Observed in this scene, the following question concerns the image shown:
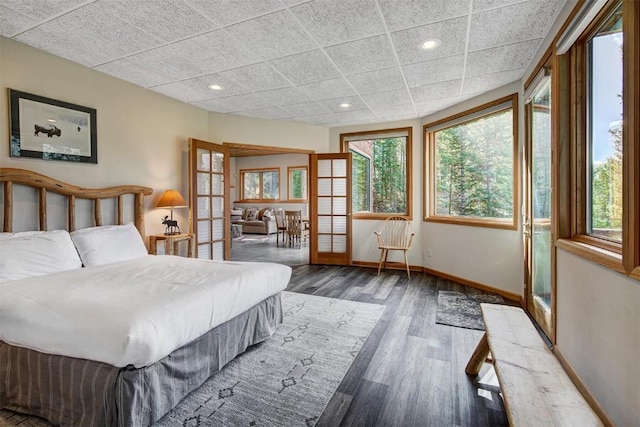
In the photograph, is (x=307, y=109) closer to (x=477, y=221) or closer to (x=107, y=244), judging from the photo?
(x=477, y=221)

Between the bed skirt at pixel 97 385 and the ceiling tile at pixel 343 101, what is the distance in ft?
10.9

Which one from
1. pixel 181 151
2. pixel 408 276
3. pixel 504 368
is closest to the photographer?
pixel 504 368

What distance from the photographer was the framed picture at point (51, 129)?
262 centimetres

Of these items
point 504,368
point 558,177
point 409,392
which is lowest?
point 409,392

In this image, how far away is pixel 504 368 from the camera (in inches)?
56.3

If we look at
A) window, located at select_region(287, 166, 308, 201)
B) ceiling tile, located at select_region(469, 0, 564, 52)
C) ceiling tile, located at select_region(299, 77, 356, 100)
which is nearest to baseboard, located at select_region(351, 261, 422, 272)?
ceiling tile, located at select_region(299, 77, 356, 100)

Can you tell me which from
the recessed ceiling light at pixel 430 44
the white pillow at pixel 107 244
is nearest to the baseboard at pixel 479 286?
the recessed ceiling light at pixel 430 44

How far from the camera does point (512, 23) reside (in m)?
2.30

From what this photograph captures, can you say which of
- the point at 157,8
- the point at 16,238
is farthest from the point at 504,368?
the point at 16,238

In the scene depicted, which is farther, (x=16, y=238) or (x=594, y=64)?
(x=16, y=238)

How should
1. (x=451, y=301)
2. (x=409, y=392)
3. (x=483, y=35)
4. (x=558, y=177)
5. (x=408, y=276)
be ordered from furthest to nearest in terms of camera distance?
(x=408, y=276) < (x=451, y=301) < (x=483, y=35) < (x=558, y=177) < (x=409, y=392)

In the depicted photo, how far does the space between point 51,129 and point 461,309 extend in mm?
4472

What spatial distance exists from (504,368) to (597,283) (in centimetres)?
71

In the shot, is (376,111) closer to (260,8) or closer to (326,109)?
(326,109)
